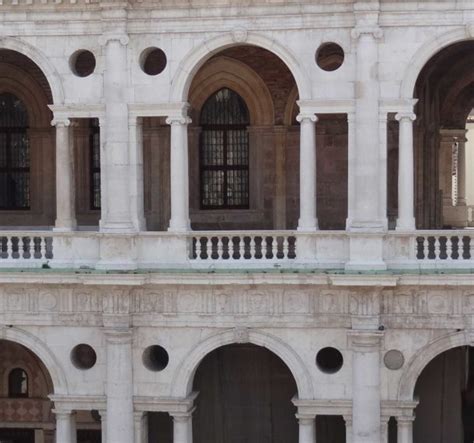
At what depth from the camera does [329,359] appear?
22516mm

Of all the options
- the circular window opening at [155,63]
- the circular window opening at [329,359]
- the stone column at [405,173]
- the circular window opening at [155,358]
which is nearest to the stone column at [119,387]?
the circular window opening at [155,358]

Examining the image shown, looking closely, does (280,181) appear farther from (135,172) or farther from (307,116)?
(135,172)

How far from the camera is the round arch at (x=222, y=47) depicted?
21516mm

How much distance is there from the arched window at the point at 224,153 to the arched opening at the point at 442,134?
123 inches

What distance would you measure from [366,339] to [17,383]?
8.93 meters

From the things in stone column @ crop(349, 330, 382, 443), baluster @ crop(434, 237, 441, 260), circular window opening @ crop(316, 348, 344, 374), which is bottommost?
stone column @ crop(349, 330, 382, 443)

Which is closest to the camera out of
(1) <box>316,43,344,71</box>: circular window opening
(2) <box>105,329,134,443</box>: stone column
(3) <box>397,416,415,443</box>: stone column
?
(3) <box>397,416,415,443</box>: stone column

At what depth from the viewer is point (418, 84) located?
26.0 metres

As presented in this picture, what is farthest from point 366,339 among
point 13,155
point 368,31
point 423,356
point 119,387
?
point 13,155

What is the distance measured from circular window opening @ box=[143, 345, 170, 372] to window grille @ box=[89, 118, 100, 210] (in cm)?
455

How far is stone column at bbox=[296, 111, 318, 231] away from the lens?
21.5 m

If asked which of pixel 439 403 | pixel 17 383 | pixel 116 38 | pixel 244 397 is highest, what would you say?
pixel 116 38

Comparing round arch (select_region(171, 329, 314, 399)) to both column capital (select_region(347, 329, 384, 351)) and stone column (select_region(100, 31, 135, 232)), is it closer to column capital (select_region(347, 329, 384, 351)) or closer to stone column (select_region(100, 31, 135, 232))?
column capital (select_region(347, 329, 384, 351))

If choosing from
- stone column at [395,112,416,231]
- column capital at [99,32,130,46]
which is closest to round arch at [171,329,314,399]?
stone column at [395,112,416,231]
